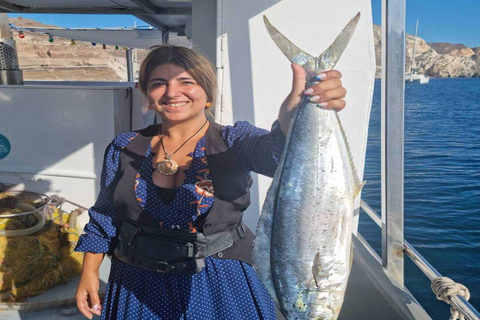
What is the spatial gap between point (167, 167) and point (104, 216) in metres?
0.36

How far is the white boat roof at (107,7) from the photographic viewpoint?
14.7ft

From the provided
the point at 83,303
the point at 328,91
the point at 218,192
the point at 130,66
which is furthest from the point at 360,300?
the point at 130,66

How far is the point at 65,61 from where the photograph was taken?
2972cm

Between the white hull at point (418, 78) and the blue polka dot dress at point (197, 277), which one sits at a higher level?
the white hull at point (418, 78)

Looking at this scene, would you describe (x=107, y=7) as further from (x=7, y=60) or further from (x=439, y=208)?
(x=439, y=208)

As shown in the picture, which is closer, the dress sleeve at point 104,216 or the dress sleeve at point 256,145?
the dress sleeve at point 256,145

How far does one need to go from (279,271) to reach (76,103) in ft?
9.69

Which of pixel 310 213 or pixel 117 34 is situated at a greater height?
pixel 117 34

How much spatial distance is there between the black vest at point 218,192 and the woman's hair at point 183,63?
0.20 meters

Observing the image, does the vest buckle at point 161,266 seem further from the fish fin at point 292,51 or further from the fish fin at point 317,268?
the fish fin at point 292,51

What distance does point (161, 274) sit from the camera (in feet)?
4.84

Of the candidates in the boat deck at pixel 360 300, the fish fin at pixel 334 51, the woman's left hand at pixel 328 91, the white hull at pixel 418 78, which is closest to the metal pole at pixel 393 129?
the boat deck at pixel 360 300

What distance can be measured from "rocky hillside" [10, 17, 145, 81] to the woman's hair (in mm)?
21944

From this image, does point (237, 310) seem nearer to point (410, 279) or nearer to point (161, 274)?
point (161, 274)
